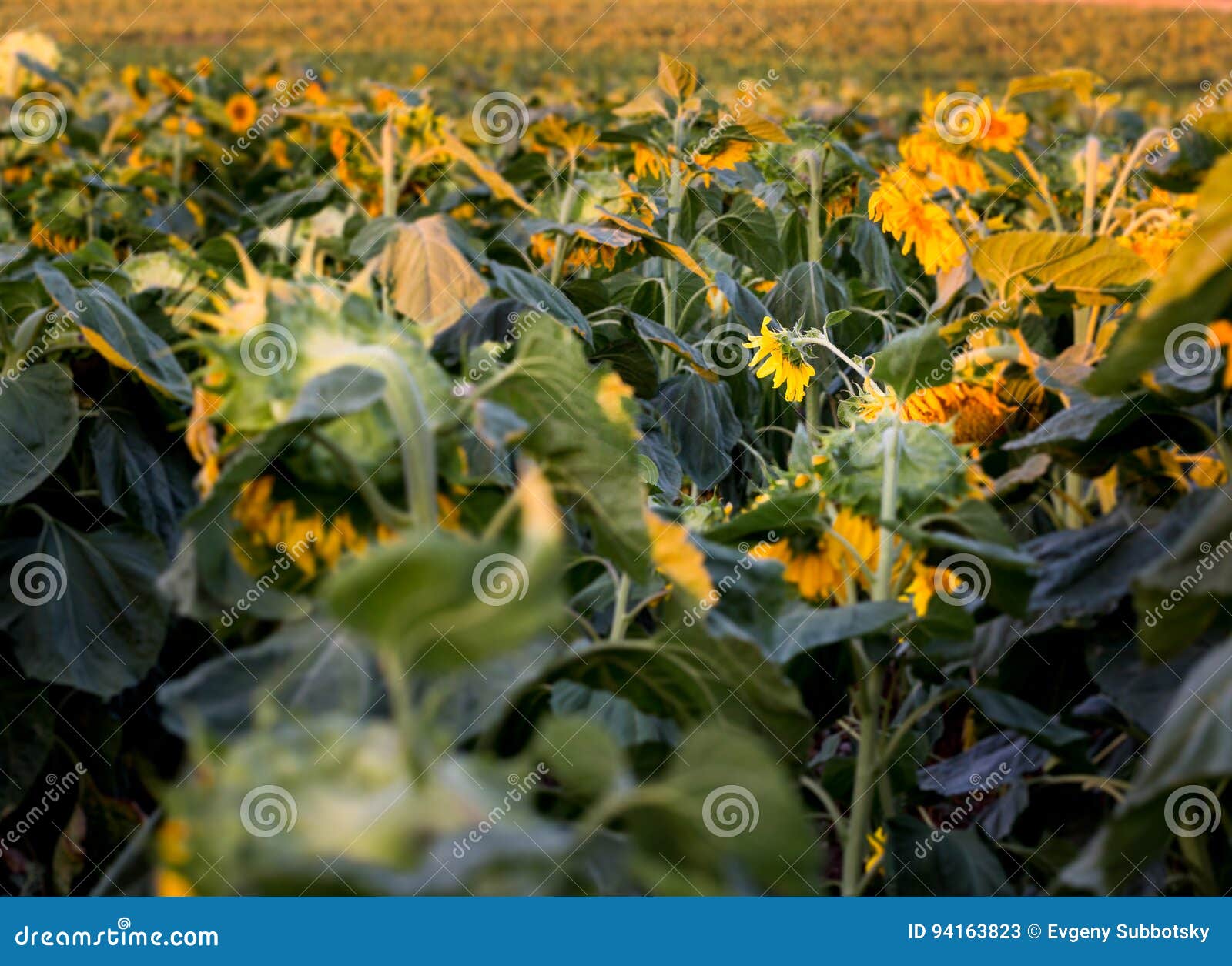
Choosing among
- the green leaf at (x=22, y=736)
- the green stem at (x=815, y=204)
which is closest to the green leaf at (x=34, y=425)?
the green leaf at (x=22, y=736)

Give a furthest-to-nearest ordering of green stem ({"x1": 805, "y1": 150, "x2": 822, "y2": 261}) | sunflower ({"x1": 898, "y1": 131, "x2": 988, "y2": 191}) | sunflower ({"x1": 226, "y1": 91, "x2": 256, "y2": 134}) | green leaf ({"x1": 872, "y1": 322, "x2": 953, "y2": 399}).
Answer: sunflower ({"x1": 226, "y1": 91, "x2": 256, "y2": 134})
green stem ({"x1": 805, "y1": 150, "x2": 822, "y2": 261})
sunflower ({"x1": 898, "y1": 131, "x2": 988, "y2": 191})
green leaf ({"x1": 872, "y1": 322, "x2": 953, "y2": 399})

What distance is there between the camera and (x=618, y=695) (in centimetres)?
83

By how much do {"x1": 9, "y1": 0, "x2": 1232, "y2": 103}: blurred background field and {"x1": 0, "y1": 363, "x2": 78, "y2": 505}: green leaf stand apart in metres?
9.52

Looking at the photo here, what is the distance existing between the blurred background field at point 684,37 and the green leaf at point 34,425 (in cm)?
952

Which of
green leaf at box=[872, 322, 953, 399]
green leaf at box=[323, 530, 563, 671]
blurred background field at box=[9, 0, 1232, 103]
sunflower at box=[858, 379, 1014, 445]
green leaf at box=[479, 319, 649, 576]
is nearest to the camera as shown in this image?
green leaf at box=[323, 530, 563, 671]

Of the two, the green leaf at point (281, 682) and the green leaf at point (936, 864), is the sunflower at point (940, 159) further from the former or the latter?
the green leaf at point (281, 682)

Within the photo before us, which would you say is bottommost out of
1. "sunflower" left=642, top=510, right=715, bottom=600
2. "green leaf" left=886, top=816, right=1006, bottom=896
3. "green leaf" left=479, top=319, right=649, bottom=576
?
"green leaf" left=886, top=816, right=1006, bottom=896

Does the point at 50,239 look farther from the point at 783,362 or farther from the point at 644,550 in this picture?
the point at 644,550

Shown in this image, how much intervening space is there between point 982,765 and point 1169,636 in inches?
20.0

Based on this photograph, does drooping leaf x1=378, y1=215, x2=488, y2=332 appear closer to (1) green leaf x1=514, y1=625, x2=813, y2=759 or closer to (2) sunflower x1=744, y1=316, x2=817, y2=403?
(2) sunflower x1=744, y1=316, x2=817, y2=403

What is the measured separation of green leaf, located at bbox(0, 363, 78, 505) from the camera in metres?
1.46

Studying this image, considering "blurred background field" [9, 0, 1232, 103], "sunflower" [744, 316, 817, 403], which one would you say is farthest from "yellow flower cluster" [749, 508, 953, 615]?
"blurred background field" [9, 0, 1232, 103]

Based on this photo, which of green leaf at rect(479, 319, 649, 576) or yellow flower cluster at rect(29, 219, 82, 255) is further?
yellow flower cluster at rect(29, 219, 82, 255)

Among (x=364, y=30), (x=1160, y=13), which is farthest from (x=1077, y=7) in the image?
(x=364, y=30)
